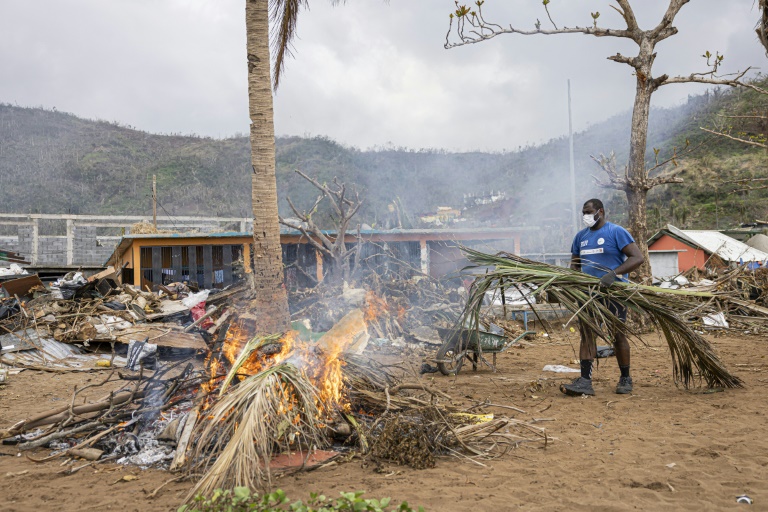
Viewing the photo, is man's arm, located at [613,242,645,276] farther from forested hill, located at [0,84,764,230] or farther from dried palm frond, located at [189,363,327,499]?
forested hill, located at [0,84,764,230]

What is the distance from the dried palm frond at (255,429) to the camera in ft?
9.70

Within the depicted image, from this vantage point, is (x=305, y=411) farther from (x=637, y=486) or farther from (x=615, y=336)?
(x=615, y=336)

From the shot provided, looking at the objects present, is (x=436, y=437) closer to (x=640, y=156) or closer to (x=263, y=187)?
(x=263, y=187)

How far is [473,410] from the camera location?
4.77 m

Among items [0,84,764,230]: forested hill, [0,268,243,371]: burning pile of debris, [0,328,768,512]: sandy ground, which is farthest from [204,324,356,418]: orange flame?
[0,84,764,230]: forested hill

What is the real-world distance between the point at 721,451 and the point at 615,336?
5.74 feet

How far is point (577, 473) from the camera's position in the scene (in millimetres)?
3340

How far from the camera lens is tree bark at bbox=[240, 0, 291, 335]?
199 inches

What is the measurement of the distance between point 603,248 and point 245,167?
45.0 m

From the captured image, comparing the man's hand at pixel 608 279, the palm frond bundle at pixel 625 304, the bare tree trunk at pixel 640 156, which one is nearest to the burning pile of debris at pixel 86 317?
the palm frond bundle at pixel 625 304

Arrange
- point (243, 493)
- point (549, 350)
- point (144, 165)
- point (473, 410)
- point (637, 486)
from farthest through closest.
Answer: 1. point (144, 165)
2. point (549, 350)
3. point (473, 410)
4. point (637, 486)
5. point (243, 493)

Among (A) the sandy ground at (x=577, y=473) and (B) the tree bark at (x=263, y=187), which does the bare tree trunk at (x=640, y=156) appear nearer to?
(A) the sandy ground at (x=577, y=473)

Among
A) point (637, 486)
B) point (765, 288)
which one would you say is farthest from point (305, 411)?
point (765, 288)

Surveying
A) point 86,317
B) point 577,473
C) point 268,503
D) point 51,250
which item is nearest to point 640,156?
point 577,473
